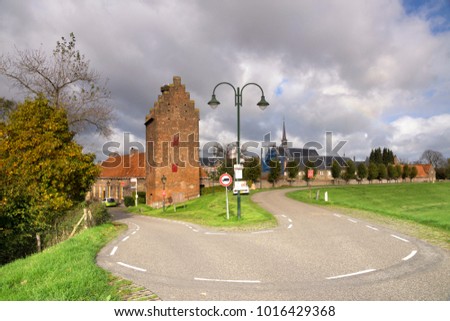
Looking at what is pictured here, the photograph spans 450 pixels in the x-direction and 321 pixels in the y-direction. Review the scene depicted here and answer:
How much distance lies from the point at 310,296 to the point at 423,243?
20.2ft

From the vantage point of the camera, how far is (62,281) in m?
6.29

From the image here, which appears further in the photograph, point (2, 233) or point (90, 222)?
point (90, 222)

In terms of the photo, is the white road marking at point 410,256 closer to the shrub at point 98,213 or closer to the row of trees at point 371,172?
the shrub at point 98,213

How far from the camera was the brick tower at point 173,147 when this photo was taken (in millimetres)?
42531

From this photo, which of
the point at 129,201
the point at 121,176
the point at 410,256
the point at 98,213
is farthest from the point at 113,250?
the point at 121,176

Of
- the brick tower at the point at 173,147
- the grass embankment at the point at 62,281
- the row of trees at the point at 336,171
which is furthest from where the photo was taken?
the row of trees at the point at 336,171

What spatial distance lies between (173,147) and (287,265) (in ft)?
121

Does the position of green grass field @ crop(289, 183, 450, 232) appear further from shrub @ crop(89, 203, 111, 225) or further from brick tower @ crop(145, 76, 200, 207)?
shrub @ crop(89, 203, 111, 225)

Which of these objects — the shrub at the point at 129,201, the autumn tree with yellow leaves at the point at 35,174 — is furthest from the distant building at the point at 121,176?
the autumn tree with yellow leaves at the point at 35,174

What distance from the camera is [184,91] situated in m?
44.2

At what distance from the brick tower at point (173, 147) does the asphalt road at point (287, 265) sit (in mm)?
30914
